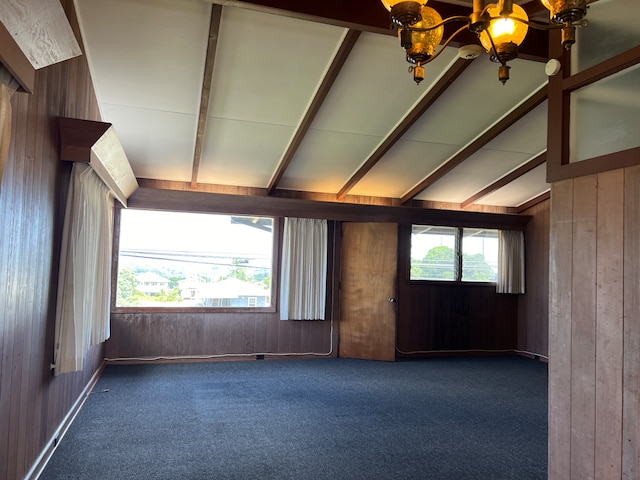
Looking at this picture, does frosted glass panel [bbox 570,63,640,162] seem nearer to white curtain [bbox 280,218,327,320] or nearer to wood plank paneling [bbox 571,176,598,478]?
wood plank paneling [bbox 571,176,598,478]

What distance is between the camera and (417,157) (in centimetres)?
540

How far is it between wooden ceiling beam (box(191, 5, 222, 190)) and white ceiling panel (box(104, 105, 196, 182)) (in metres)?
0.09

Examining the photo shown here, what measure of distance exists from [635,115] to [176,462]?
131 inches

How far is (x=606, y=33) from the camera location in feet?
7.94

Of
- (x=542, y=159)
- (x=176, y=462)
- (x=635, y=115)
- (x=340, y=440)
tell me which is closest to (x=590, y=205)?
(x=635, y=115)

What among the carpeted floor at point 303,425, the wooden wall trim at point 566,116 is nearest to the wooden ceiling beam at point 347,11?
the wooden wall trim at point 566,116

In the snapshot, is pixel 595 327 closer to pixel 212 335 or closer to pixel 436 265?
pixel 436 265

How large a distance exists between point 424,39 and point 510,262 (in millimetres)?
5642

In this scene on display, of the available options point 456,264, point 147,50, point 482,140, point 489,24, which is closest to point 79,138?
point 147,50

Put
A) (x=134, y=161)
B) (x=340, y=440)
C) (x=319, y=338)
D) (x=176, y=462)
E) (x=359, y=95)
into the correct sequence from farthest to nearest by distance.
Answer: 1. (x=319, y=338)
2. (x=134, y=161)
3. (x=359, y=95)
4. (x=340, y=440)
5. (x=176, y=462)

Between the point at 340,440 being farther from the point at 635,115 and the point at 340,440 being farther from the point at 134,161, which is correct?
the point at 134,161

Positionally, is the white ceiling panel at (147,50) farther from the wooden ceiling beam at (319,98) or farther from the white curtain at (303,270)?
the white curtain at (303,270)

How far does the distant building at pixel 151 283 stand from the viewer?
18.8 ft

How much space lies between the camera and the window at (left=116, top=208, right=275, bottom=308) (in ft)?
18.8
